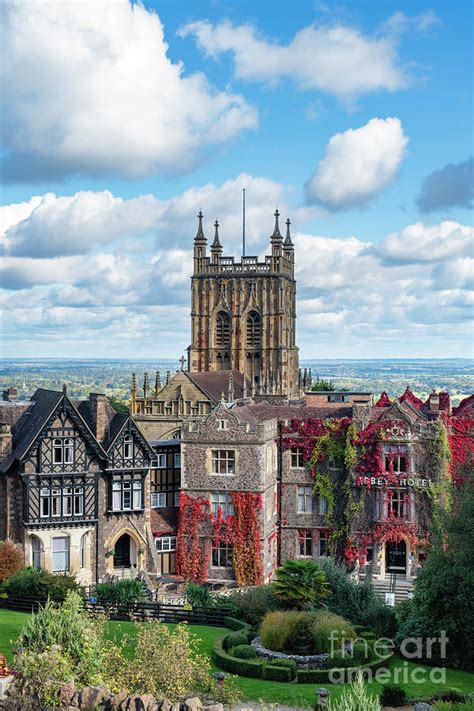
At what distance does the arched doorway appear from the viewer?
45969 millimetres

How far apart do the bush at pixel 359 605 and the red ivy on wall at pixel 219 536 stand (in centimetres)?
1086

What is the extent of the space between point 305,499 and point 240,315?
45022mm

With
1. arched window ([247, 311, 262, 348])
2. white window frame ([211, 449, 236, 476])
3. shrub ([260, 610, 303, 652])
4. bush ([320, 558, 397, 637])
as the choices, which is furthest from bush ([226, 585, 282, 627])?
arched window ([247, 311, 262, 348])

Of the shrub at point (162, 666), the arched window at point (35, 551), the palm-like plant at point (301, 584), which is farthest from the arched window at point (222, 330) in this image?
the shrub at point (162, 666)

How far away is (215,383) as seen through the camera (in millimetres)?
71375

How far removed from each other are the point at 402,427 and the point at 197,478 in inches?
436

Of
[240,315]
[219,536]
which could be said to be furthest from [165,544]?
[240,315]

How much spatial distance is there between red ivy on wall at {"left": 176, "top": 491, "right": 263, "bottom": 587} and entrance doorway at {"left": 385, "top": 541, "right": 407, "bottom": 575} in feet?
21.7

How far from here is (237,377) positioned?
80.8m

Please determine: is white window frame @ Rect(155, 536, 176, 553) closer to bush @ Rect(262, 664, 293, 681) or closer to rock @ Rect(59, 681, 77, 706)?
bush @ Rect(262, 664, 293, 681)

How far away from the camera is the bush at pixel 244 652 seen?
29598 millimetres

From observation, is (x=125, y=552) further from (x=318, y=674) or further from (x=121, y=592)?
(x=318, y=674)

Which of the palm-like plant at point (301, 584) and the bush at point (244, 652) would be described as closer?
the bush at point (244, 652)

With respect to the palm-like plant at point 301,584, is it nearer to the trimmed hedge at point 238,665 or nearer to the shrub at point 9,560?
the trimmed hedge at point 238,665
